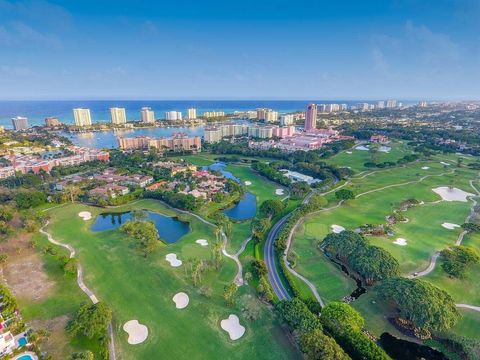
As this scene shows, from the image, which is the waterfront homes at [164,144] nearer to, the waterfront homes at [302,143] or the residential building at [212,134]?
the residential building at [212,134]

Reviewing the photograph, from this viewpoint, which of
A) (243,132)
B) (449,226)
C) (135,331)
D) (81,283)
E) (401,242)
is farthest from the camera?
(243,132)

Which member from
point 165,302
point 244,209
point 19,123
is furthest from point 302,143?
point 19,123

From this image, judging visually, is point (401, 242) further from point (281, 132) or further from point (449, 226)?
point (281, 132)

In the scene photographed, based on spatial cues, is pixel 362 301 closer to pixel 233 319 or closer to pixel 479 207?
pixel 233 319

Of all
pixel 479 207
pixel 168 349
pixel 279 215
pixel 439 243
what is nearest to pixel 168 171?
pixel 279 215

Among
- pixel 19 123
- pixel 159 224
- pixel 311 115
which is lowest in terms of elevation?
pixel 159 224

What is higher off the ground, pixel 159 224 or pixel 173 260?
pixel 173 260

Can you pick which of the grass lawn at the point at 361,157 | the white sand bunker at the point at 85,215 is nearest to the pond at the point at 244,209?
the white sand bunker at the point at 85,215
